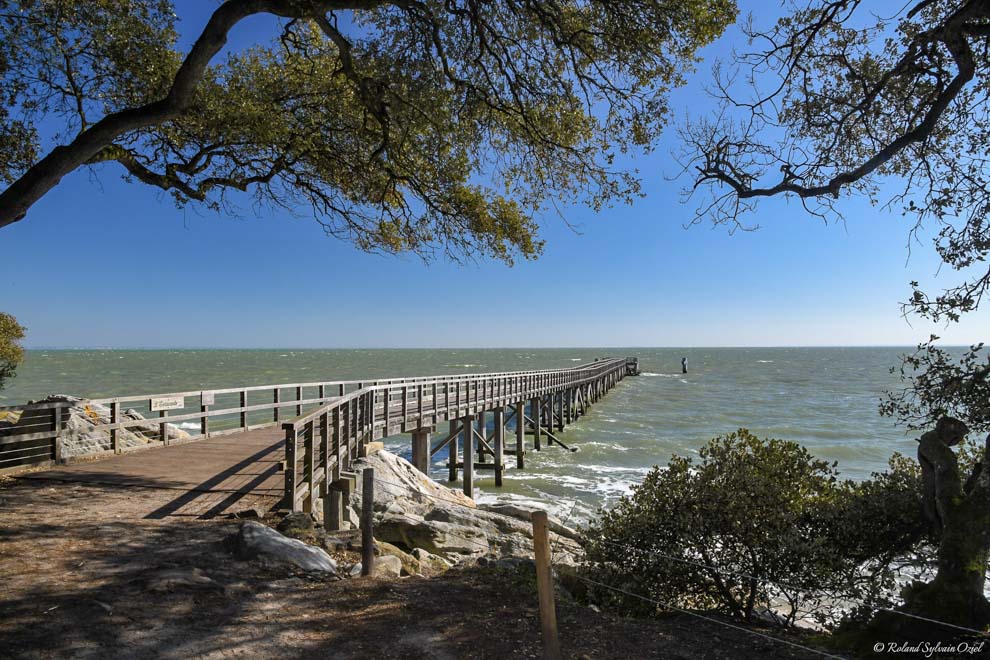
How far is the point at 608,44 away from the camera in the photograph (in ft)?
24.1

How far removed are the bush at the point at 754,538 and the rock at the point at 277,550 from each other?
279 centimetres

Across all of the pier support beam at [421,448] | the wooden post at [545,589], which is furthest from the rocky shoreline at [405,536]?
the pier support beam at [421,448]

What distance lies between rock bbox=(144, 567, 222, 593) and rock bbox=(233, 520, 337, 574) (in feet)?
1.89

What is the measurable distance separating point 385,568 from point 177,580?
2000 millimetres

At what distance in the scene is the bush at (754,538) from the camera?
533cm

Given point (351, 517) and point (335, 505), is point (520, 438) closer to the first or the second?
point (351, 517)

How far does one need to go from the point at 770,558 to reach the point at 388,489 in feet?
24.7

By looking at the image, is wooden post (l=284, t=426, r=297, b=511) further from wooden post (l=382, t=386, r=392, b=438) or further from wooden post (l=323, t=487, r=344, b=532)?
wooden post (l=382, t=386, r=392, b=438)

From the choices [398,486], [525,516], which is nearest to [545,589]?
[525,516]

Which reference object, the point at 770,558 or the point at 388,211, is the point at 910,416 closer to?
the point at 770,558

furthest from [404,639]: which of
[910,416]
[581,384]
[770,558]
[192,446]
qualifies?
[581,384]

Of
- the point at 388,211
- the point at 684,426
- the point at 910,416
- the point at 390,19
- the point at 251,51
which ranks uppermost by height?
the point at 251,51

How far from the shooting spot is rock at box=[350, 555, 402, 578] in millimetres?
5908

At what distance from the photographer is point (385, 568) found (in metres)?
6.08
